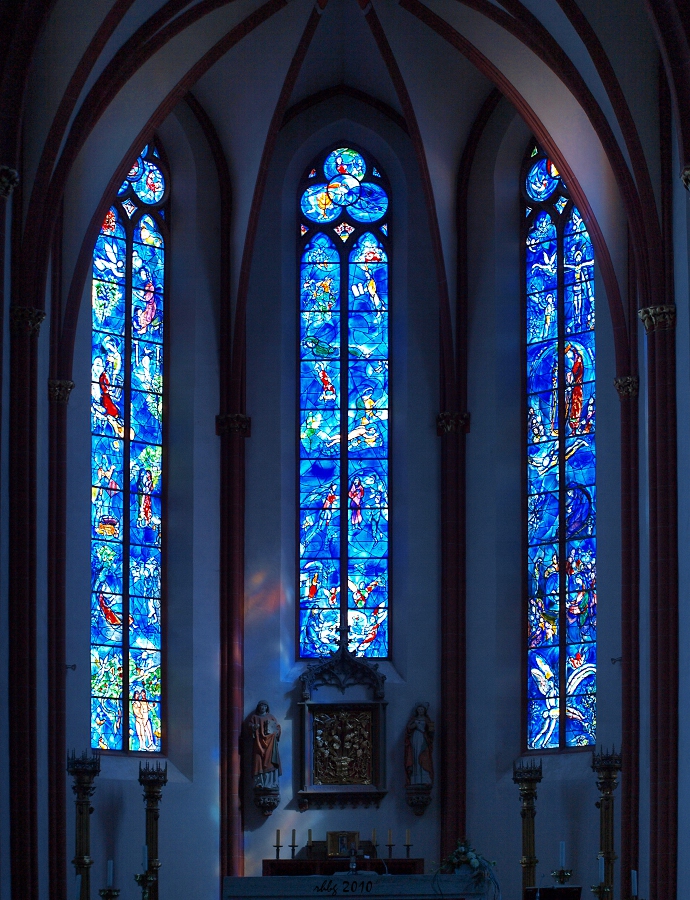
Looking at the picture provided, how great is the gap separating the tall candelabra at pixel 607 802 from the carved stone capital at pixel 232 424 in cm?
764

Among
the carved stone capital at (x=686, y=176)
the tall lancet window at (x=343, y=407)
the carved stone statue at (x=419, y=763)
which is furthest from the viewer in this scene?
the tall lancet window at (x=343, y=407)

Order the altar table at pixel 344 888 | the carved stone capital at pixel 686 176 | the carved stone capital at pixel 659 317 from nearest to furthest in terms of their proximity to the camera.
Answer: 1. the altar table at pixel 344 888
2. the carved stone capital at pixel 686 176
3. the carved stone capital at pixel 659 317

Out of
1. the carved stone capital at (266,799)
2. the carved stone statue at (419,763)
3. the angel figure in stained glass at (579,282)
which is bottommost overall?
the carved stone capital at (266,799)

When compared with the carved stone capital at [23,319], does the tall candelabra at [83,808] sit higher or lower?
lower

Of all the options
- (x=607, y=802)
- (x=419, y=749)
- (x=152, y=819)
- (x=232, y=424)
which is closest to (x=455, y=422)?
(x=232, y=424)

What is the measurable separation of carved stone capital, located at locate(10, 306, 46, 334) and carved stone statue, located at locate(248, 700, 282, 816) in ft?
24.1

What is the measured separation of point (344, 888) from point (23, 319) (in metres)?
8.08

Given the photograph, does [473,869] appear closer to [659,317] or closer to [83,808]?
[83,808]

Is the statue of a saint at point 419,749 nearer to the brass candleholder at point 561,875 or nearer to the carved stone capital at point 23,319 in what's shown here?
the brass candleholder at point 561,875

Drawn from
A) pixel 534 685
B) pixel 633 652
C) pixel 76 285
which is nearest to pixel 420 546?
pixel 534 685

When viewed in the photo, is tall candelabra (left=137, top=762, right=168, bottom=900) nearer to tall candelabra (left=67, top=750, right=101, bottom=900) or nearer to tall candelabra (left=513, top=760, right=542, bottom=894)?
tall candelabra (left=67, top=750, right=101, bottom=900)

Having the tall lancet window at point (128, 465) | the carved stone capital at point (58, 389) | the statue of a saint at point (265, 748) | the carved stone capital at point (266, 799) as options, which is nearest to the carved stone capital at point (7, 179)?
the carved stone capital at point (58, 389)

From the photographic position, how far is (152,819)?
80.2 feet

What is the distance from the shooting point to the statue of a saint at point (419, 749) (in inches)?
1069
